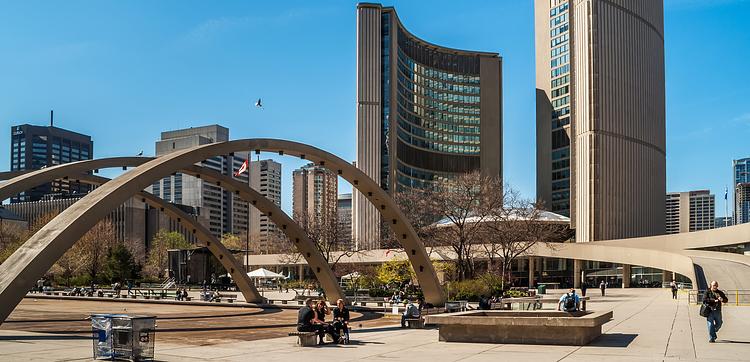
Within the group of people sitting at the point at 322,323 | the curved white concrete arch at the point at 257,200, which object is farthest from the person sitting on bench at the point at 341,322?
the curved white concrete arch at the point at 257,200

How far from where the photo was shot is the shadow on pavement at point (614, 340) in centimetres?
1759

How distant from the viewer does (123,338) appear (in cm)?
1462

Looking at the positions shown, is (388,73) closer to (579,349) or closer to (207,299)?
(207,299)

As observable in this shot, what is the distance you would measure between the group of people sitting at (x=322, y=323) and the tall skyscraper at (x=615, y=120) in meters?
72.6

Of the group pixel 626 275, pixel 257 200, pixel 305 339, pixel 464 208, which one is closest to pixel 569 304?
pixel 305 339

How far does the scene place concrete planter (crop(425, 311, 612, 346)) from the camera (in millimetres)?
17594

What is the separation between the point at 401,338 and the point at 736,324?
11541mm

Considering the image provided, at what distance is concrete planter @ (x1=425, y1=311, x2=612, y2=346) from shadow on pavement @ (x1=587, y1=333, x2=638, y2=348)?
0.17 metres

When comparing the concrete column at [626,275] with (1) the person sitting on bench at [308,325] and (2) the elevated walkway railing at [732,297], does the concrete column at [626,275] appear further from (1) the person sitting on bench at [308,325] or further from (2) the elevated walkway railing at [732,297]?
(1) the person sitting on bench at [308,325]

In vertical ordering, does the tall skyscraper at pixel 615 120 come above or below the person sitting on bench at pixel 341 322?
above

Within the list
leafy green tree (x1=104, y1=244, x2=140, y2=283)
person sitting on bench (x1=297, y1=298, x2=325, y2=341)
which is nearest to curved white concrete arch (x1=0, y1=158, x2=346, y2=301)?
person sitting on bench (x1=297, y1=298, x2=325, y2=341)

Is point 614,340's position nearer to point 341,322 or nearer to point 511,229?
point 341,322

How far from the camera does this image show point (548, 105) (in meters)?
122

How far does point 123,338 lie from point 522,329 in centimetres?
932
